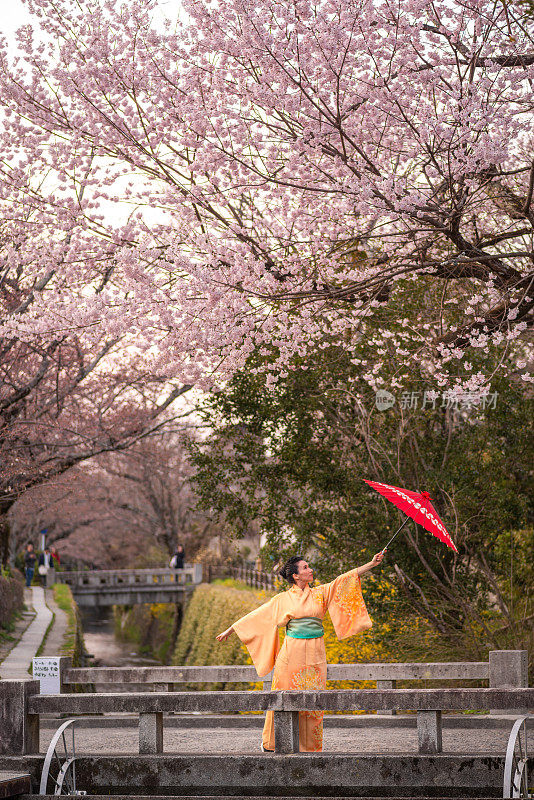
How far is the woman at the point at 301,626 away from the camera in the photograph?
7973mm

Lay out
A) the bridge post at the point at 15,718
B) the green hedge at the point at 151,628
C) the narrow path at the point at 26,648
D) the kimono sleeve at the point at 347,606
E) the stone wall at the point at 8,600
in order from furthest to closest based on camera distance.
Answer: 1. the green hedge at the point at 151,628
2. the stone wall at the point at 8,600
3. the narrow path at the point at 26,648
4. the kimono sleeve at the point at 347,606
5. the bridge post at the point at 15,718

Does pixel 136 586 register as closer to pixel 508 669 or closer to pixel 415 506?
pixel 508 669

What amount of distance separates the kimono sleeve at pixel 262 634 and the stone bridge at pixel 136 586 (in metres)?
33.3

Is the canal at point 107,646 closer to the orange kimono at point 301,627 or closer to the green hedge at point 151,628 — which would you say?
the green hedge at point 151,628

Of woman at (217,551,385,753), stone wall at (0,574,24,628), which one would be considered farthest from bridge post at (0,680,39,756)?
stone wall at (0,574,24,628)

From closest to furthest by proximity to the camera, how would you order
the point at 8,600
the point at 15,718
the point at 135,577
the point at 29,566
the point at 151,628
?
the point at 15,718, the point at 8,600, the point at 29,566, the point at 135,577, the point at 151,628

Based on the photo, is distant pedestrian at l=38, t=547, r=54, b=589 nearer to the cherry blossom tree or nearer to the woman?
the cherry blossom tree

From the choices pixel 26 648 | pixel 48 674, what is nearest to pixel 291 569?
pixel 48 674

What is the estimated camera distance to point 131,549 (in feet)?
206

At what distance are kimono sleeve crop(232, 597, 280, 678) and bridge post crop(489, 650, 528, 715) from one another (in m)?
2.71

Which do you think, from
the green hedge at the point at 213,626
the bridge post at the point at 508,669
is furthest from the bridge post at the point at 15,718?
the green hedge at the point at 213,626

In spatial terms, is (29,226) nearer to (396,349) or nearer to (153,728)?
(396,349)

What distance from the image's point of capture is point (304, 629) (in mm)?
8039

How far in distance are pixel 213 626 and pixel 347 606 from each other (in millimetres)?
21298
